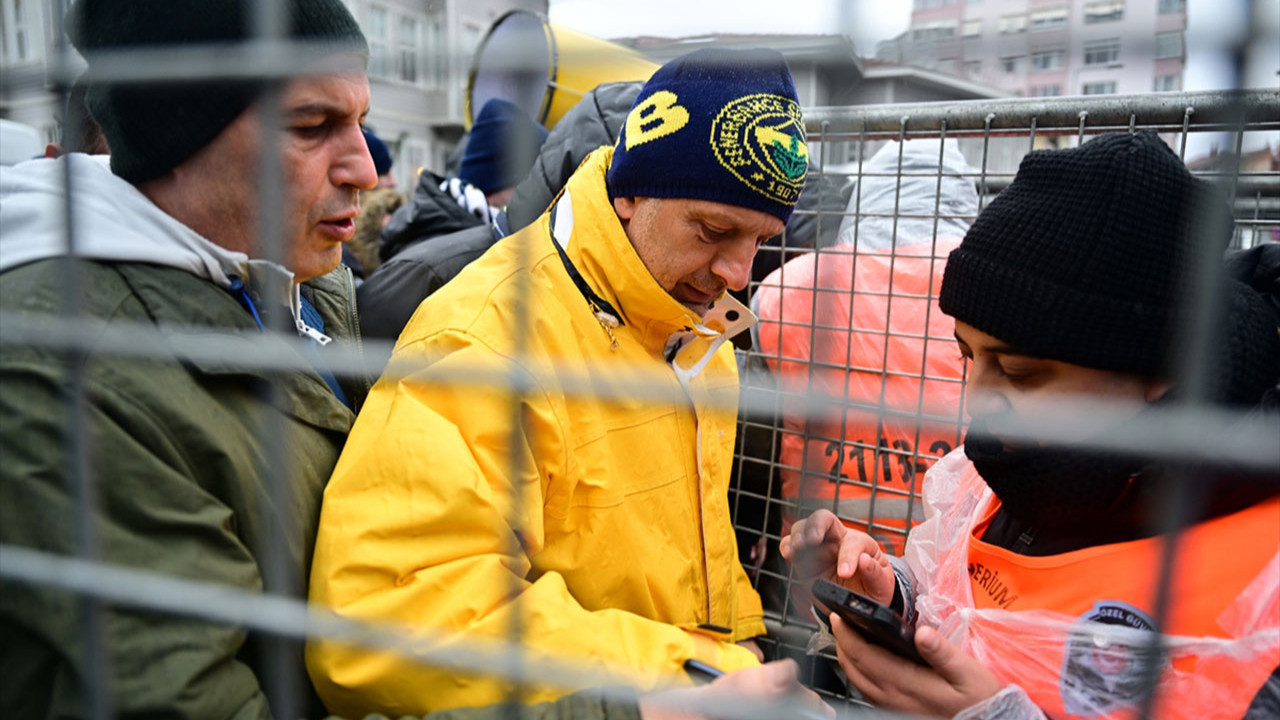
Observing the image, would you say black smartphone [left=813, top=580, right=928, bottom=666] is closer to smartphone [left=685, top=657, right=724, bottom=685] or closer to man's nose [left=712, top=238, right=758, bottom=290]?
smartphone [left=685, top=657, right=724, bottom=685]

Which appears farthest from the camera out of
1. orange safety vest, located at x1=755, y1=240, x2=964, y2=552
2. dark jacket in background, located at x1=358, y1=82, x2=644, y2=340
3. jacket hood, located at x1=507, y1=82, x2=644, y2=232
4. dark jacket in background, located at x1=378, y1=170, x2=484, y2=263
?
dark jacket in background, located at x1=378, y1=170, x2=484, y2=263

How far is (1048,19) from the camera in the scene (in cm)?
46

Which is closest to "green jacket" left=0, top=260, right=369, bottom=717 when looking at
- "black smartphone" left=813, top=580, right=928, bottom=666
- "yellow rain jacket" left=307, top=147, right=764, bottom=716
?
"yellow rain jacket" left=307, top=147, right=764, bottom=716

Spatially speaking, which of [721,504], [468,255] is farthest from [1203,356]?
[468,255]

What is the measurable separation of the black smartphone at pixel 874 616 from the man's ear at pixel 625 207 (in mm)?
732

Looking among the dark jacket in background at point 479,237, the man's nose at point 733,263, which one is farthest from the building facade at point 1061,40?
the dark jacket in background at point 479,237

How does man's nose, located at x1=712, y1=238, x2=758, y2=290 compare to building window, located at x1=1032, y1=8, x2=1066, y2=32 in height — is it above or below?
below

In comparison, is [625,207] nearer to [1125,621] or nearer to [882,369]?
[882,369]

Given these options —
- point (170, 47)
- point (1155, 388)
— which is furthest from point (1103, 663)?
point (170, 47)

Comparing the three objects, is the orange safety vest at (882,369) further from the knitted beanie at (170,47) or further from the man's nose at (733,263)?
the knitted beanie at (170,47)

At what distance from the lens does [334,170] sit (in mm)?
1037

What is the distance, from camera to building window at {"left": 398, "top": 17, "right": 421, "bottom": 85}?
66 cm

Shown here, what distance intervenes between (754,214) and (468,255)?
3.26ft

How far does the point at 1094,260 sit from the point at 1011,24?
1.88 feet
